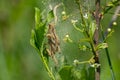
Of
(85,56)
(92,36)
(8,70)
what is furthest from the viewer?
(8,70)

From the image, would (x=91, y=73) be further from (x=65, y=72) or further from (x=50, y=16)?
(x=50, y=16)

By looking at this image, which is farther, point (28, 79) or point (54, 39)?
point (28, 79)

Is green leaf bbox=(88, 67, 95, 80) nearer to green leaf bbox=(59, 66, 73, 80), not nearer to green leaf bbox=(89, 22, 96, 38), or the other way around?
green leaf bbox=(59, 66, 73, 80)

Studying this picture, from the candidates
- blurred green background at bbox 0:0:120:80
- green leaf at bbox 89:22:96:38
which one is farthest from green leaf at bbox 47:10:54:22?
blurred green background at bbox 0:0:120:80

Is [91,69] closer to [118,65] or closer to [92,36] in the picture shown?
[92,36]

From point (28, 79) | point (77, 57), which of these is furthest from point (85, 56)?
point (28, 79)

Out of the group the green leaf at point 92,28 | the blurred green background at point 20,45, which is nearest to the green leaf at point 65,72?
the green leaf at point 92,28

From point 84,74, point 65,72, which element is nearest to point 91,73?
point 84,74

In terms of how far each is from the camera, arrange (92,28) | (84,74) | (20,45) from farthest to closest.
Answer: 1. (20,45)
2. (84,74)
3. (92,28)

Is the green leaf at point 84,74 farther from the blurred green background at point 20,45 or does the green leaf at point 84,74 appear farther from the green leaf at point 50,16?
the blurred green background at point 20,45
